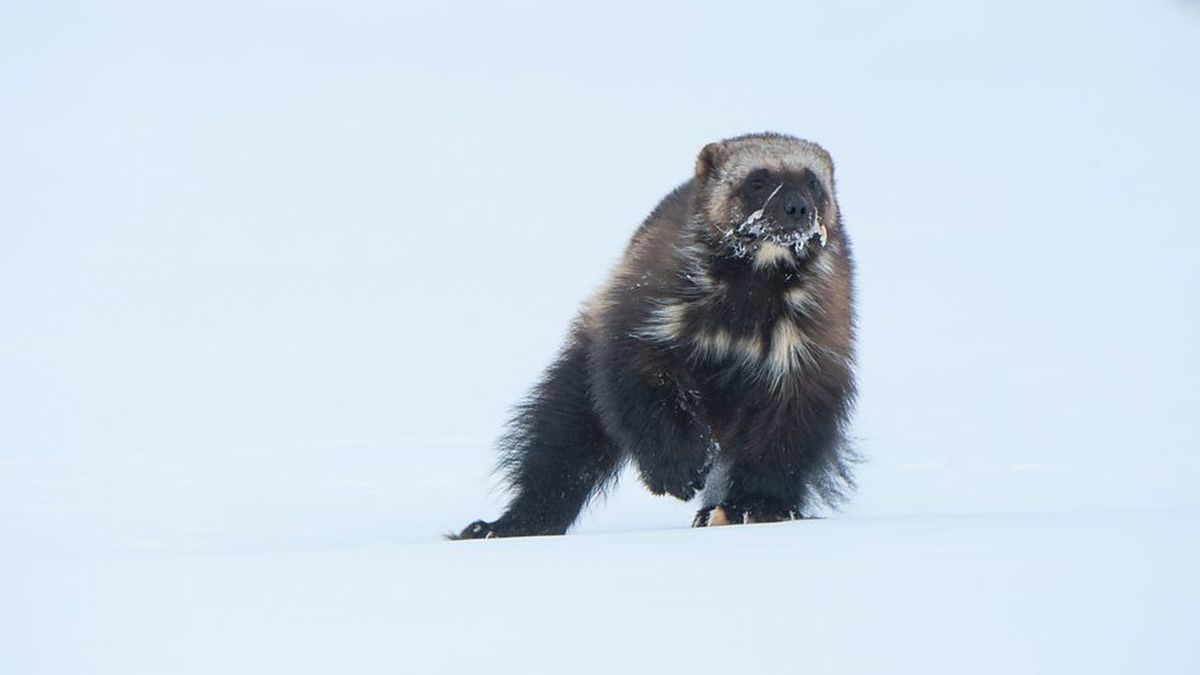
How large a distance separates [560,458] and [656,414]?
1.92 ft

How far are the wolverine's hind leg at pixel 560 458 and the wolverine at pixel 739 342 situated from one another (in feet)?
0.81

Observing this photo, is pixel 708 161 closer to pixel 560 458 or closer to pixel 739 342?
pixel 739 342

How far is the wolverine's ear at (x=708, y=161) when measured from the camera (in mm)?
5023

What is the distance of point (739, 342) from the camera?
15.8ft

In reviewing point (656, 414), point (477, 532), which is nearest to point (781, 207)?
point (656, 414)

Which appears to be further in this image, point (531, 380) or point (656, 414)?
point (531, 380)

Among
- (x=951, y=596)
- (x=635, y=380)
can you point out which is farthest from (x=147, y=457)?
(x=951, y=596)

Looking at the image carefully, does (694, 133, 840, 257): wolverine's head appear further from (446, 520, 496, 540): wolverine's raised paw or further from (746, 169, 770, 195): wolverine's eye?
(446, 520, 496, 540): wolverine's raised paw

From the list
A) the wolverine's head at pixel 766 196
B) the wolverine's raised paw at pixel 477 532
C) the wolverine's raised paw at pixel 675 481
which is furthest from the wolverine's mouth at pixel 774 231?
the wolverine's raised paw at pixel 477 532

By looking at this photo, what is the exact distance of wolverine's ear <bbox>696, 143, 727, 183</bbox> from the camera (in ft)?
16.5

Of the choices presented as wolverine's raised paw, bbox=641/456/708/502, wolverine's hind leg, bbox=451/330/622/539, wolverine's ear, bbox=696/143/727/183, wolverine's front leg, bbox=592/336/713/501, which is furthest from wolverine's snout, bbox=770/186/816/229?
Answer: wolverine's hind leg, bbox=451/330/622/539

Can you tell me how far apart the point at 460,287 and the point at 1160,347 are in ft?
18.8

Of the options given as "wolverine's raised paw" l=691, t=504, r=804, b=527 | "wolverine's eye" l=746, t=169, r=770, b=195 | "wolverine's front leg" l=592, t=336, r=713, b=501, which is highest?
"wolverine's eye" l=746, t=169, r=770, b=195

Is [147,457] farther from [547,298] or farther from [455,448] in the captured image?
[547,298]
